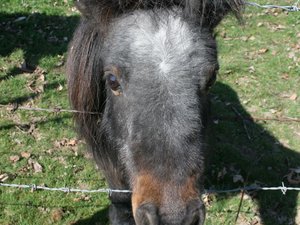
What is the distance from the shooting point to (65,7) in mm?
9391

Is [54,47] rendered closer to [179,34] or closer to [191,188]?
[179,34]

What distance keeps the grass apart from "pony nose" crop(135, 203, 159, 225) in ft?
6.47

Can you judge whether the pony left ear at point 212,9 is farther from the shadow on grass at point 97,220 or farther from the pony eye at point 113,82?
the shadow on grass at point 97,220

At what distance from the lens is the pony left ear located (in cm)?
300

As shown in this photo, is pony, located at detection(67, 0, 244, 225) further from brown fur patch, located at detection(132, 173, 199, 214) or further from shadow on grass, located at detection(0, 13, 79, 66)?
shadow on grass, located at detection(0, 13, 79, 66)

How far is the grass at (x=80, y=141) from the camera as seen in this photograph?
497 cm

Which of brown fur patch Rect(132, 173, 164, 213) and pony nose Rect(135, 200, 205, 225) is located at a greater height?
brown fur patch Rect(132, 173, 164, 213)

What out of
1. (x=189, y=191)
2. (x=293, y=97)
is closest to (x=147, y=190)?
(x=189, y=191)

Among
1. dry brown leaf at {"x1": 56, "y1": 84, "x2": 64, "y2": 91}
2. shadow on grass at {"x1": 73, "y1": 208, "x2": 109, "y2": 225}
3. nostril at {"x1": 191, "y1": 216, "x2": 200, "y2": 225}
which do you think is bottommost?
shadow on grass at {"x1": 73, "y1": 208, "x2": 109, "y2": 225}

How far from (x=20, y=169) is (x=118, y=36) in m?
2.99

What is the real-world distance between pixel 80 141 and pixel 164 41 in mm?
2891

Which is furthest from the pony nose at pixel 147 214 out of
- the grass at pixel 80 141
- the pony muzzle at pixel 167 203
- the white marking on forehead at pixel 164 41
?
the grass at pixel 80 141

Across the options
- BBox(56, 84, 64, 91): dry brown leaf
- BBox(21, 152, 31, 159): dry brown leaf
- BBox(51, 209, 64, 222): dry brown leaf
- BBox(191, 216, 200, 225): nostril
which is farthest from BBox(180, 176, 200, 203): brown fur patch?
BBox(56, 84, 64, 91): dry brown leaf

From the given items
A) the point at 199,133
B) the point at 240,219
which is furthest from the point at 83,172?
the point at 199,133
